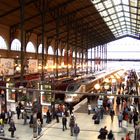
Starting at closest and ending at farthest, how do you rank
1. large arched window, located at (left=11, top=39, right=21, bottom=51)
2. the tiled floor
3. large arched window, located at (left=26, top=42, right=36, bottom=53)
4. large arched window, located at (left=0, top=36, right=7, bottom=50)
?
the tiled floor < large arched window, located at (left=0, top=36, right=7, bottom=50) < large arched window, located at (left=11, top=39, right=21, bottom=51) < large arched window, located at (left=26, top=42, right=36, bottom=53)

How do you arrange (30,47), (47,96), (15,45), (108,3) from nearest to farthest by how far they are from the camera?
1. (47,96)
2. (15,45)
3. (108,3)
4. (30,47)

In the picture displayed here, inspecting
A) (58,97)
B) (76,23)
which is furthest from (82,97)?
(76,23)

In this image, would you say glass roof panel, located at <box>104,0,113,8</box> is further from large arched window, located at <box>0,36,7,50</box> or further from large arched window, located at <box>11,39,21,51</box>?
large arched window, located at <box>0,36,7,50</box>

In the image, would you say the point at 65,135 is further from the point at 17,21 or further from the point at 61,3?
the point at 17,21

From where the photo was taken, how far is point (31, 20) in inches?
1227

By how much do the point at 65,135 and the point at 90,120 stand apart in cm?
457

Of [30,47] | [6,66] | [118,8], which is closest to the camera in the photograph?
[6,66]

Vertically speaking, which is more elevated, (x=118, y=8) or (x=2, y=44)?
(x=118, y=8)

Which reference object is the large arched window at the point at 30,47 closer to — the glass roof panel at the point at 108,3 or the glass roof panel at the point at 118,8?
the glass roof panel at the point at 108,3

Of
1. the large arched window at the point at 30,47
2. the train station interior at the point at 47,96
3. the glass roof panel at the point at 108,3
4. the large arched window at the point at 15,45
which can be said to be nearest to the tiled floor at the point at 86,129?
the train station interior at the point at 47,96

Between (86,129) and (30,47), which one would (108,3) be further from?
(86,129)

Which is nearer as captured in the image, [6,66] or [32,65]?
[6,66]

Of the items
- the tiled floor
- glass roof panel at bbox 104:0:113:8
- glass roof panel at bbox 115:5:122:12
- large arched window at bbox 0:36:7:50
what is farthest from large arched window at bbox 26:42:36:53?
the tiled floor

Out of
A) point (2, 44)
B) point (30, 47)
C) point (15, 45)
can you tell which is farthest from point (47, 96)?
point (30, 47)
